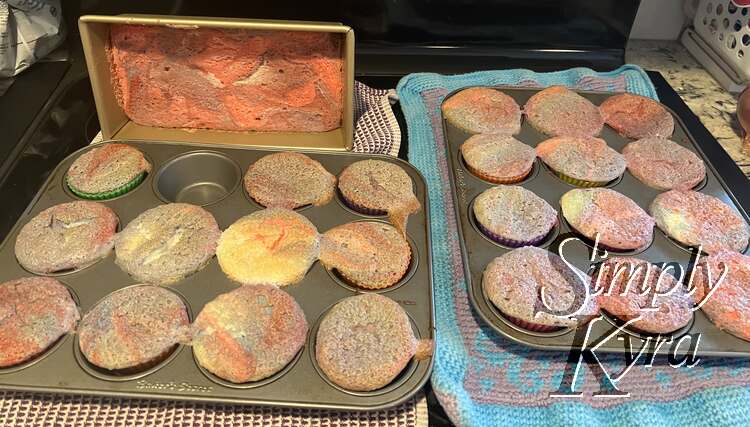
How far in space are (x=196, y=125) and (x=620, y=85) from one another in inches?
48.9

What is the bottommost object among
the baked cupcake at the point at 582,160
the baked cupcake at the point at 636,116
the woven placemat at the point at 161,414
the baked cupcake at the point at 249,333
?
the woven placemat at the point at 161,414

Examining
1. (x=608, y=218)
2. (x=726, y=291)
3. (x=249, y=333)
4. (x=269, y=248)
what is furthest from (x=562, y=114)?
(x=249, y=333)

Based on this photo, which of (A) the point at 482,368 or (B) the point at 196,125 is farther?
(B) the point at 196,125

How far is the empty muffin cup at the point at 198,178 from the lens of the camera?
49.1 inches

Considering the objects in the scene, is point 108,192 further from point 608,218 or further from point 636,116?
point 636,116

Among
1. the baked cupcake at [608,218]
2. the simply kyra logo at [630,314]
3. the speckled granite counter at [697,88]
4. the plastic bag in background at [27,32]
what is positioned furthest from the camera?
the speckled granite counter at [697,88]

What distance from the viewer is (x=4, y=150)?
4.30 feet

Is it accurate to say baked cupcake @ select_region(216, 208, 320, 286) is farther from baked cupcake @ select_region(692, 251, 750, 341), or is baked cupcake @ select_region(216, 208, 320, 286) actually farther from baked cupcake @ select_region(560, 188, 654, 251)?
baked cupcake @ select_region(692, 251, 750, 341)

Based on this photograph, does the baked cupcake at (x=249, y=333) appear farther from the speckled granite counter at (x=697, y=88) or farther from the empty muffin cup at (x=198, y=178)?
the speckled granite counter at (x=697, y=88)

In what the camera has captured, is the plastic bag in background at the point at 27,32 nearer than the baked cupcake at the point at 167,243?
No

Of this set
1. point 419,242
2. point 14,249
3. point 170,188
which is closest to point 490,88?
point 419,242

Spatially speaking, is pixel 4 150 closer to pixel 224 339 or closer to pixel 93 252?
pixel 93 252

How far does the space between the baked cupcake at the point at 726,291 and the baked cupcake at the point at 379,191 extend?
580 mm

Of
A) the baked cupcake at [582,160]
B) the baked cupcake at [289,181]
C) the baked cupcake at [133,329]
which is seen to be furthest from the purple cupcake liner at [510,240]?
the baked cupcake at [133,329]
